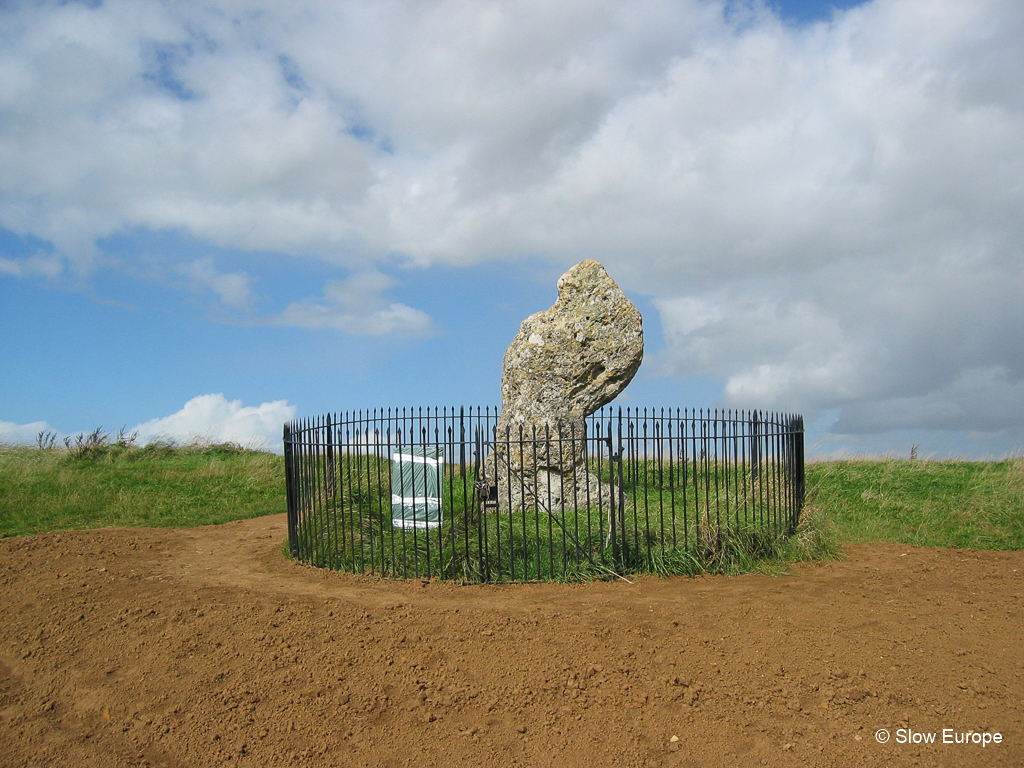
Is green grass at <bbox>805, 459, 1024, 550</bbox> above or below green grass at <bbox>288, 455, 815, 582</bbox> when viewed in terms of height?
below

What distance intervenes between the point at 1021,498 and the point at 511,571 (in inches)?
403

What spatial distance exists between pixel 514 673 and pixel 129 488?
13283 mm

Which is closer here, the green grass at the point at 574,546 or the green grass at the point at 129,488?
the green grass at the point at 574,546

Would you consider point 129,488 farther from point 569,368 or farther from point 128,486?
point 569,368

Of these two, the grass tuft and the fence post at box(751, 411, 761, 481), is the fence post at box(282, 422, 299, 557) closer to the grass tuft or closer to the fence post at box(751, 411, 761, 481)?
the grass tuft

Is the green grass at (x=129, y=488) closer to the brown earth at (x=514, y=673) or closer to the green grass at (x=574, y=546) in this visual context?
the brown earth at (x=514, y=673)

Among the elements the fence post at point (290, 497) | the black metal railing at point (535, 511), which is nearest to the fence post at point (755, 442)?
the black metal railing at point (535, 511)

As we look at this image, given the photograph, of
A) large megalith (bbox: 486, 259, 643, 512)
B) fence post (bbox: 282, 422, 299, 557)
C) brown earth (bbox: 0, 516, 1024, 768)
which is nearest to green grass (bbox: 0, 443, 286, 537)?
fence post (bbox: 282, 422, 299, 557)

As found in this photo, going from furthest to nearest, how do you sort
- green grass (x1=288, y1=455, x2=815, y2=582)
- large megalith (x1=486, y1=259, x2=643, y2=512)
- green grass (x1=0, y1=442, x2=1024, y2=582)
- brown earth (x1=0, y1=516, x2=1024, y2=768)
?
large megalith (x1=486, y1=259, x2=643, y2=512), green grass (x1=0, y1=442, x2=1024, y2=582), green grass (x1=288, y1=455, x2=815, y2=582), brown earth (x1=0, y1=516, x2=1024, y2=768)

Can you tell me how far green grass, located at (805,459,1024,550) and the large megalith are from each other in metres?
3.54

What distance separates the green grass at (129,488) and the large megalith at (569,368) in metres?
6.36

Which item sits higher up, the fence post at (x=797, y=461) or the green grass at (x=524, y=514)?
the fence post at (x=797, y=461)

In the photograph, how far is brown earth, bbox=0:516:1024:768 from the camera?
16.4 feet

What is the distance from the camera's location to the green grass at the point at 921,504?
10703 mm
